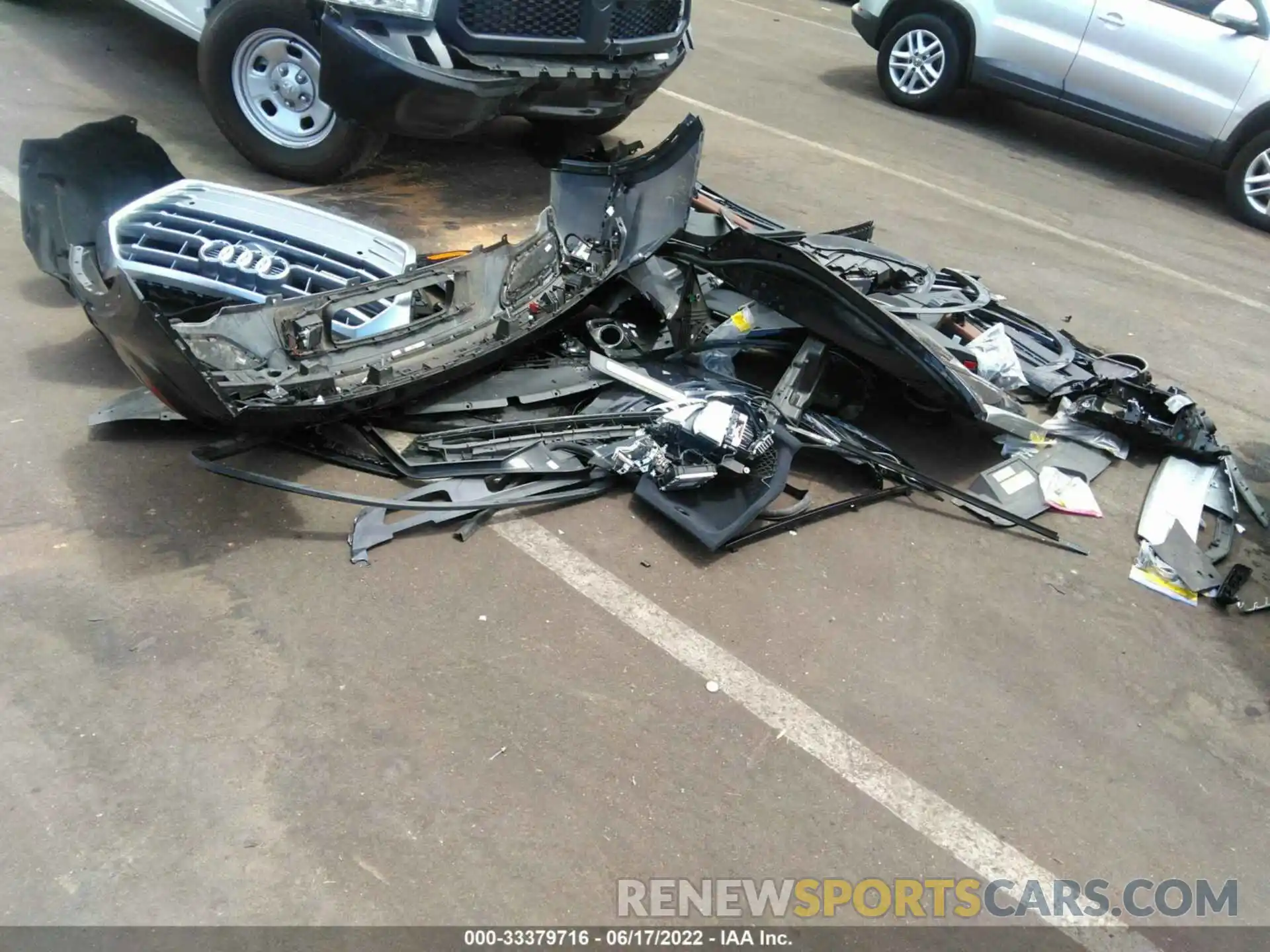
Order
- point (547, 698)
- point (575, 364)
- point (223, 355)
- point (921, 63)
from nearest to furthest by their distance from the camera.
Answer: point (547, 698) < point (223, 355) < point (575, 364) < point (921, 63)

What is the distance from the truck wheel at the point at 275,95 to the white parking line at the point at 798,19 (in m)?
8.82

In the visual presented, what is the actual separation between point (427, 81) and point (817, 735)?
3697 mm

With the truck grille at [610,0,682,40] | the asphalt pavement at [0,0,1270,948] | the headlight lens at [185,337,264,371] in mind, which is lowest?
the asphalt pavement at [0,0,1270,948]

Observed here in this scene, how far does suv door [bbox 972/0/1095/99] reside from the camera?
834 cm

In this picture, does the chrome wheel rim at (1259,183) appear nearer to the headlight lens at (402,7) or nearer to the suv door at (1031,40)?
the suv door at (1031,40)

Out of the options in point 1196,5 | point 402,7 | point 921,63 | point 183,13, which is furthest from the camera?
point 921,63

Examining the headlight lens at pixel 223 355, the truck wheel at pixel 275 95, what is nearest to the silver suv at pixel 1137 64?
the truck wheel at pixel 275 95

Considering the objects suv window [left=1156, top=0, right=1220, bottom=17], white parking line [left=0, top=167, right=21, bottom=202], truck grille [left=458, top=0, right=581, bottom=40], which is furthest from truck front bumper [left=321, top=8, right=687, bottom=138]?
suv window [left=1156, top=0, right=1220, bottom=17]

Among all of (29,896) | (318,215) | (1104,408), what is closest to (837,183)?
(1104,408)

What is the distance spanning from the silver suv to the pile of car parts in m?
4.88

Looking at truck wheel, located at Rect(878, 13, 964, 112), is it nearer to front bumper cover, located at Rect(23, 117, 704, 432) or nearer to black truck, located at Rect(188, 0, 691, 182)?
black truck, located at Rect(188, 0, 691, 182)

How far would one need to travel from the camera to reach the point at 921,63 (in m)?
9.28

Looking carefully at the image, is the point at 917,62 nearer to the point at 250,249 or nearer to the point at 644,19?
the point at 644,19

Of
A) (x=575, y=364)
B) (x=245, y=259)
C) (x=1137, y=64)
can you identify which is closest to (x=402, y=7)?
(x=245, y=259)
